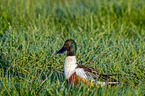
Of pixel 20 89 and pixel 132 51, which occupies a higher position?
pixel 132 51

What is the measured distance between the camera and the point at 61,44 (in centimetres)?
455

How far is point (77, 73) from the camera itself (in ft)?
11.3

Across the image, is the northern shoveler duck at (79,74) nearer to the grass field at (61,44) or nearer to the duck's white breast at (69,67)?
the duck's white breast at (69,67)

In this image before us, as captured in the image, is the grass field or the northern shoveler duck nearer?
the grass field

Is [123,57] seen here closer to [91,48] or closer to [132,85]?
[91,48]

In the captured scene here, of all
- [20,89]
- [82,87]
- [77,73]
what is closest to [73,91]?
[82,87]

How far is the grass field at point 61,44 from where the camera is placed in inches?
126

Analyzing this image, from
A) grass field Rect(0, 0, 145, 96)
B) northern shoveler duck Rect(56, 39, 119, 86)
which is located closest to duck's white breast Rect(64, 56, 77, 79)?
northern shoveler duck Rect(56, 39, 119, 86)

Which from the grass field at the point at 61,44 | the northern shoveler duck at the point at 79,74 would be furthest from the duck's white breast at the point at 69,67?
the grass field at the point at 61,44

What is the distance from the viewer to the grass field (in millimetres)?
3197

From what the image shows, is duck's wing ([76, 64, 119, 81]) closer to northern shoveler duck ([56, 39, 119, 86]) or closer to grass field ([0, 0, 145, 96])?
northern shoveler duck ([56, 39, 119, 86])

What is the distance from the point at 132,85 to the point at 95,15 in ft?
9.23

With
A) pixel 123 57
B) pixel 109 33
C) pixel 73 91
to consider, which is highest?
pixel 109 33

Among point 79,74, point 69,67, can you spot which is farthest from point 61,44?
point 79,74
